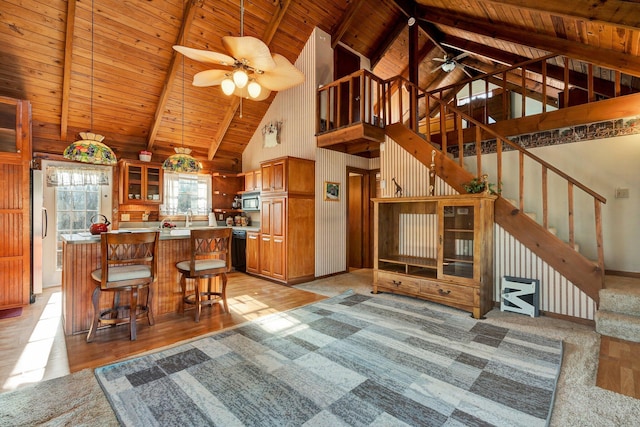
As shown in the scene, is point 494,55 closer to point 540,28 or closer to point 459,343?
point 540,28

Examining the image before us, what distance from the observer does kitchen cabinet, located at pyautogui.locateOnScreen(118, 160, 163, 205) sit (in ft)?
18.4

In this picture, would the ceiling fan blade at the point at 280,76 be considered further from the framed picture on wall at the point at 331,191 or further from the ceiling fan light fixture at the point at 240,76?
the framed picture on wall at the point at 331,191

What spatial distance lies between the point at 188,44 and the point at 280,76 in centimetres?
259

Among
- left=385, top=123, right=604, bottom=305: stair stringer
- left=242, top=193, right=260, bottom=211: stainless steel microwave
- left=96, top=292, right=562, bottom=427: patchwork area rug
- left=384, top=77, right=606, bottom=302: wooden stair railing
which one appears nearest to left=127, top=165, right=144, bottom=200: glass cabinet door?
left=242, top=193, right=260, bottom=211: stainless steel microwave

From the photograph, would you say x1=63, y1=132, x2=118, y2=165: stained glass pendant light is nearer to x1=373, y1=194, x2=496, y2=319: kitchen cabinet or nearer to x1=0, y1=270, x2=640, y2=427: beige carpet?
x1=0, y1=270, x2=640, y2=427: beige carpet

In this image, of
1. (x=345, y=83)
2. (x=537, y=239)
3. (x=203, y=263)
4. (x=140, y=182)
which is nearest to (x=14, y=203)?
(x=140, y=182)

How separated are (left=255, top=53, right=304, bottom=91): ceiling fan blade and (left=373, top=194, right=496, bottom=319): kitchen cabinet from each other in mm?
2170

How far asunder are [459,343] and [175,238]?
11.1 ft

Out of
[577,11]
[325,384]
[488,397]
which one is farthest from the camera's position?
[577,11]

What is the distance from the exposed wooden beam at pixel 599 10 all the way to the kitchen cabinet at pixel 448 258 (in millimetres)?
1916

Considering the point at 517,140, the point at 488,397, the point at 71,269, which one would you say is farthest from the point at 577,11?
the point at 71,269

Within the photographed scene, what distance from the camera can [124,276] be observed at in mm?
2939

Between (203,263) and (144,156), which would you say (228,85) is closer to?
(203,263)

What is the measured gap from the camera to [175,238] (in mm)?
3621
